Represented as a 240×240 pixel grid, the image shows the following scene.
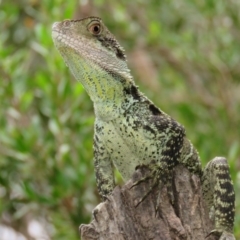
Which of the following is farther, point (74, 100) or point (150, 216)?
point (74, 100)

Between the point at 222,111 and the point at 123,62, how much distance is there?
2.56m

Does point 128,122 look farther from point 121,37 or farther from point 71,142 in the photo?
point 121,37

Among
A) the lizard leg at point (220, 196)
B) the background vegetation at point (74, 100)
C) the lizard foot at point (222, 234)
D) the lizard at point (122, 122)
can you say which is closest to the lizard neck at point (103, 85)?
the lizard at point (122, 122)

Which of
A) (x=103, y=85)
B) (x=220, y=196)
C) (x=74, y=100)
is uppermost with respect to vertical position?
(x=74, y=100)

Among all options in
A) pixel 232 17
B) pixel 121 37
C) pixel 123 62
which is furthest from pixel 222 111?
pixel 123 62

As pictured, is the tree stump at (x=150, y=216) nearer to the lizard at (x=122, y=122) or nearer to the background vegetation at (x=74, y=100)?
the lizard at (x=122, y=122)

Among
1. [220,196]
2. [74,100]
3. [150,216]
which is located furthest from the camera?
[74,100]

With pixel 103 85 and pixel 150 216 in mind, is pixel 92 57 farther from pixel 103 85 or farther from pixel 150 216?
pixel 150 216

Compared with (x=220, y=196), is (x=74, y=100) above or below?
above

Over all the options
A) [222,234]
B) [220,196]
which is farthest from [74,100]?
[222,234]

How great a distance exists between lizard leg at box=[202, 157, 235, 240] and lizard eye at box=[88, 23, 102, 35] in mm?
826

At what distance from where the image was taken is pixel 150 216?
2.26 meters

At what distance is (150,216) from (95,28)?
93cm

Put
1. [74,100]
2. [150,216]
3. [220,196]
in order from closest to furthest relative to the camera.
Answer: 1. [150,216]
2. [220,196]
3. [74,100]
